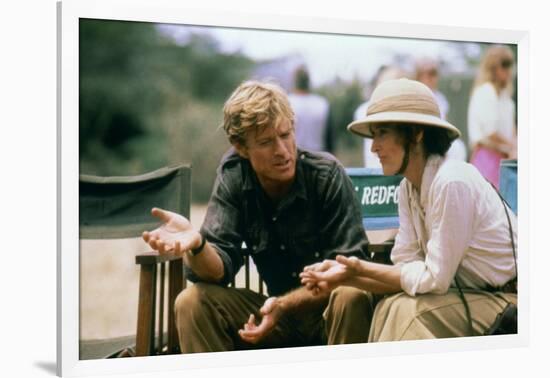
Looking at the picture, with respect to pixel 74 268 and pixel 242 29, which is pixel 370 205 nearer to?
pixel 242 29

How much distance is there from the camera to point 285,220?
646 centimetres

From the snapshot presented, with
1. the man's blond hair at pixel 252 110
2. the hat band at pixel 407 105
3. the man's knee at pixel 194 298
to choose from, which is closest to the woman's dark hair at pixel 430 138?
the hat band at pixel 407 105

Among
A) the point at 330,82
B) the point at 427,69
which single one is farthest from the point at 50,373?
the point at 427,69

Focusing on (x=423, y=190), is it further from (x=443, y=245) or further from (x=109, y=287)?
(x=109, y=287)

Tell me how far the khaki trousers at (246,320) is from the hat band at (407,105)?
1.20 metres

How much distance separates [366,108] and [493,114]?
104cm

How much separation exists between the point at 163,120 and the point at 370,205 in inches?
58.4

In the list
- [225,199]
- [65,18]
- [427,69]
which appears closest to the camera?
[65,18]

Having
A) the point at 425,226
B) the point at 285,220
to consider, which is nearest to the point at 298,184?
the point at 285,220

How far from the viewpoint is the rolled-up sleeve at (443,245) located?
6.76 meters

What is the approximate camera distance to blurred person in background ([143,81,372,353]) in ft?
20.7

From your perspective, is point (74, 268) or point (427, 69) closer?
point (74, 268)

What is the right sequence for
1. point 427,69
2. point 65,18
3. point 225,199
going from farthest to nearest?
point 427,69
point 225,199
point 65,18

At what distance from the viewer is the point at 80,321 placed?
605 cm
